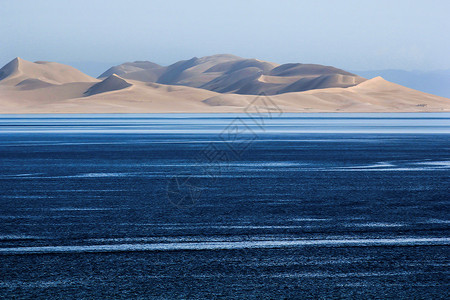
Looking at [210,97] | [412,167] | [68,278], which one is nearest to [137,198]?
[68,278]

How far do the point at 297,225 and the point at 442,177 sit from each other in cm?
761

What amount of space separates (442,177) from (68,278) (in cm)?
1133

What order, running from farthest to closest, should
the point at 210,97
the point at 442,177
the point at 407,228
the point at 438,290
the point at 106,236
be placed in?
the point at 210,97
the point at 442,177
the point at 407,228
the point at 106,236
the point at 438,290

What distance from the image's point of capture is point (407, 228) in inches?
373

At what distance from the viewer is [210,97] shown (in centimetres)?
19088

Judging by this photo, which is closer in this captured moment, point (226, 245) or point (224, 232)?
point (226, 245)

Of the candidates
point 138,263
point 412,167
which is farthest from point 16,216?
point 412,167

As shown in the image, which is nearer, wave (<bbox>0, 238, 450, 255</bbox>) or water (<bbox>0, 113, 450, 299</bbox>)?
water (<bbox>0, 113, 450, 299</bbox>)

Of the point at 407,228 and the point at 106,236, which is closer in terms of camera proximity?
the point at 106,236

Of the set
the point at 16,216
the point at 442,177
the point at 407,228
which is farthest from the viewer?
the point at 442,177

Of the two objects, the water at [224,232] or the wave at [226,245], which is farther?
the wave at [226,245]

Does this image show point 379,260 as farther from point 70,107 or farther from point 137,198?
point 70,107

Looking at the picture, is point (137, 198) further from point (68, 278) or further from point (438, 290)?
point (438, 290)

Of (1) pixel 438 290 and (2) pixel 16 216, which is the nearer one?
(1) pixel 438 290
